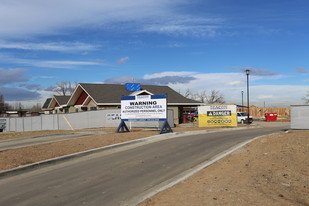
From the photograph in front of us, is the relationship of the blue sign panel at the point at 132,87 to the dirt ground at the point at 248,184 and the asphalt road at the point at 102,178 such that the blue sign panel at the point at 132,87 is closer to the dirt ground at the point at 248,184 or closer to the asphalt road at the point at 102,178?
the asphalt road at the point at 102,178

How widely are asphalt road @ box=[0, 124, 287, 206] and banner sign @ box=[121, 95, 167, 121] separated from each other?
23.3 ft

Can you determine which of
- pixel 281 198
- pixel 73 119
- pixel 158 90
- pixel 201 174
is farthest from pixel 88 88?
pixel 281 198

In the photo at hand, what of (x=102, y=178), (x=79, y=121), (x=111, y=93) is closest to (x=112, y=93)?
(x=111, y=93)

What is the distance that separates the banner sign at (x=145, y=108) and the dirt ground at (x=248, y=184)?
10.3m

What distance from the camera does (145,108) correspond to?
2072 cm

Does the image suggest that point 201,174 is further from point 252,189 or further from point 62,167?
point 62,167

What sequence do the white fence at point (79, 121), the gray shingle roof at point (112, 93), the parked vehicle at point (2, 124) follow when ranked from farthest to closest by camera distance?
1. the parked vehicle at point (2, 124)
2. the gray shingle roof at point (112, 93)
3. the white fence at point (79, 121)

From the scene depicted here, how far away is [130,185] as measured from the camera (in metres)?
7.67

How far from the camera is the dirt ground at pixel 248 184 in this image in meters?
5.69

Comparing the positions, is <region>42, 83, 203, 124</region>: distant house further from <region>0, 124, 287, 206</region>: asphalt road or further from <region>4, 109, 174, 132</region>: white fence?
<region>0, 124, 287, 206</region>: asphalt road

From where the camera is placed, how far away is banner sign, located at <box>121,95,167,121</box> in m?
20.1

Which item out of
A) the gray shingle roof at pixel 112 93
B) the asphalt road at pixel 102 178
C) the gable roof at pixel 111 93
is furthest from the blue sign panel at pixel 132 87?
the asphalt road at pixel 102 178

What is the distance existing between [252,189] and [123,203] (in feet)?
8.66

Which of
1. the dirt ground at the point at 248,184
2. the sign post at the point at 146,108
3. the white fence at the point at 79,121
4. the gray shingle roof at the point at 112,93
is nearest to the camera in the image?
the dirt ground at the point at 248,184
